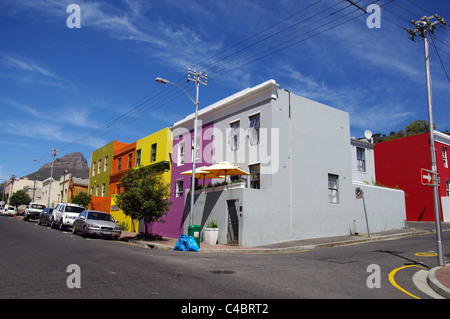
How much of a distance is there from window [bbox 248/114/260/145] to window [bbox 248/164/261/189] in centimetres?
148

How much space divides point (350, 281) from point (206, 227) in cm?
1135

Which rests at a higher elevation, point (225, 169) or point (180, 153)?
point (180, 153)

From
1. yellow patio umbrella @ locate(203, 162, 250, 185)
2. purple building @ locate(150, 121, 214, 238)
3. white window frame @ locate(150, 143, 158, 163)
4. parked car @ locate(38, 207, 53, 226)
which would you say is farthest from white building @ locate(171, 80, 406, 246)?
parked car @ locate(38, 207, 53, 226)

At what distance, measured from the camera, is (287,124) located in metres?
19.7

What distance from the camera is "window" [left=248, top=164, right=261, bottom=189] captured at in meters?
19.3

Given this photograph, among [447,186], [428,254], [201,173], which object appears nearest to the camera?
[428,254]

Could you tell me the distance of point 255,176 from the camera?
19422 millimetres

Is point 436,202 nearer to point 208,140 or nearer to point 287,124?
point 287,124

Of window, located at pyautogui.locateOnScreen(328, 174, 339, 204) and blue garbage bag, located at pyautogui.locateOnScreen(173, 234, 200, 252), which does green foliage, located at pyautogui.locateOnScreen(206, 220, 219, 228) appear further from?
window, located at pyautogui.locateOnScreen(328, 174, 339, 204)

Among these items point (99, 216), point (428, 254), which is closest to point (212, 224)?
point (99, 216)

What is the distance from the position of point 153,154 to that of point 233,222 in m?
14.6

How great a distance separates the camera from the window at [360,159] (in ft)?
89.4

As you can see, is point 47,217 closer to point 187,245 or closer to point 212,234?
point 212,234
